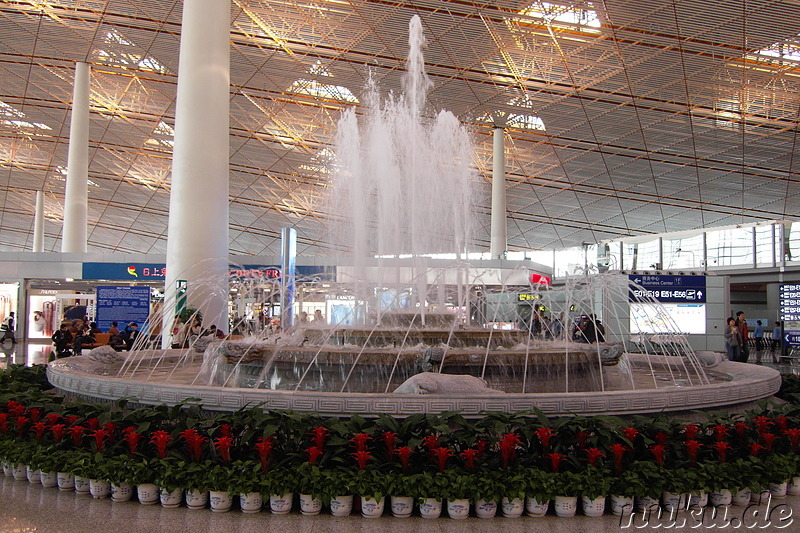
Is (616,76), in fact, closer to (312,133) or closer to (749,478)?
(312,133)

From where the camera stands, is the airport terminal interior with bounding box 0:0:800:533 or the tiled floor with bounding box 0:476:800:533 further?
the airport terminal interior with bounding box 0:0:800:533

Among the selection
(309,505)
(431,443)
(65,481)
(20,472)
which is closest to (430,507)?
(431,443)

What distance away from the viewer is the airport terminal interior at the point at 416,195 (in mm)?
7363

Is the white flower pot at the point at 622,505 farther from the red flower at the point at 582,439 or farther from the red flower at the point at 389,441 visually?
the red flower at the point at 389,441

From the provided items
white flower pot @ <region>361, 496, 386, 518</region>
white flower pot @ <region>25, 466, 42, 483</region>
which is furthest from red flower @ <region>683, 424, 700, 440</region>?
white flower pot @ <region>25, 466, 42, 483</region>

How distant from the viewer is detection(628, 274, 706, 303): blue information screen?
811 inches

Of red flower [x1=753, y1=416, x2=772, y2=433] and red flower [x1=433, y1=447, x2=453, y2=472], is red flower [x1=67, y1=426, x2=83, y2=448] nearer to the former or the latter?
red flower [x1=433, y1=447, x2=453, y2=472]

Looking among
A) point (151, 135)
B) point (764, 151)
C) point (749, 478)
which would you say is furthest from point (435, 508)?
point (151, 135)

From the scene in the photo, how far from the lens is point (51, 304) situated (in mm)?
29750

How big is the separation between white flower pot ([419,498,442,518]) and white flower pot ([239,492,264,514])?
121 cm

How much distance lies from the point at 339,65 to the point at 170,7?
Answer: 24.7 ft

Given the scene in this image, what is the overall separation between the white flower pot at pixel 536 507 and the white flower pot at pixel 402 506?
0.87 m

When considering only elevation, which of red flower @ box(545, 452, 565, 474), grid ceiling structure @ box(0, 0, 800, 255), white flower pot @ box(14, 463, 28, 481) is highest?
grid ceiling structure @ box(0, 0, 800, 255)

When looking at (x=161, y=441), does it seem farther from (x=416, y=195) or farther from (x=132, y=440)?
(x=416, y=195)
